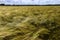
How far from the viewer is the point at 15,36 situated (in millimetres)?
599

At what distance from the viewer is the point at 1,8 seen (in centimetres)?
71

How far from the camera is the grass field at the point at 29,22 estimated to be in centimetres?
60

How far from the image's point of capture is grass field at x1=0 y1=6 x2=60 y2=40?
0.60m

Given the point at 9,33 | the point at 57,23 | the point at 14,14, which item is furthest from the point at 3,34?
the point at 57,23

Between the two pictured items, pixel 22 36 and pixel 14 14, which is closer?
pixel 22 36

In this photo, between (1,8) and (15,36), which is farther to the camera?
(1,8)

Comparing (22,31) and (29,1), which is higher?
(29,1)

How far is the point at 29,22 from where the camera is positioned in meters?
0.66

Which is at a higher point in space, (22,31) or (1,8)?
(1,8)

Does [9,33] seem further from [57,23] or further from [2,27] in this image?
[57,23]

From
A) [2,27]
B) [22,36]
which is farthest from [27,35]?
[2,27]

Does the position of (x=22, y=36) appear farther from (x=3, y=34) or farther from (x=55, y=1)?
(x=55, y=1)

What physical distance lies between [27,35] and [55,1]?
0.23 m

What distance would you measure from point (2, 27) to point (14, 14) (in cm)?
11
